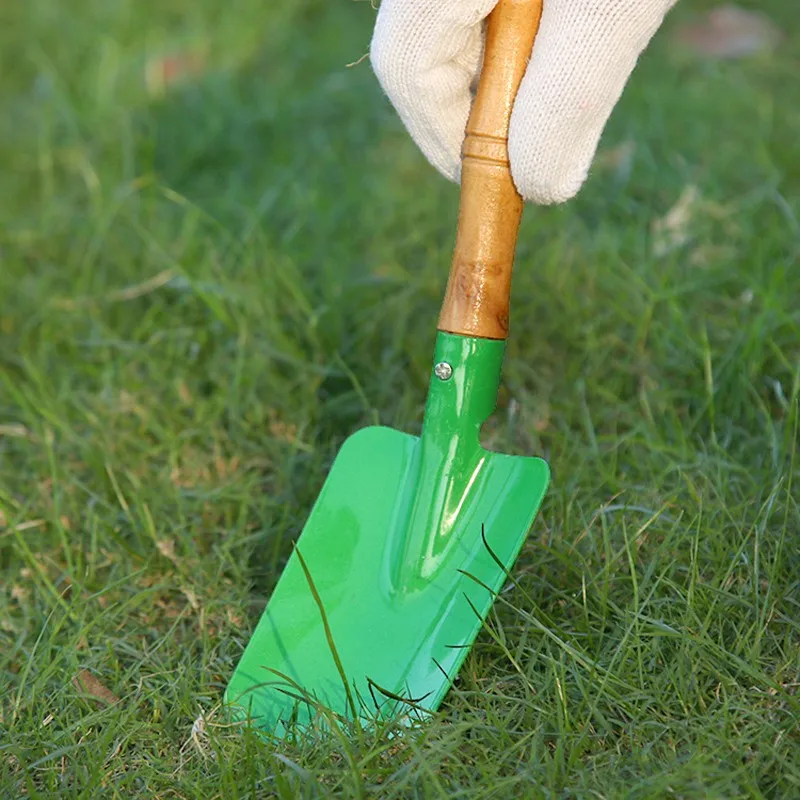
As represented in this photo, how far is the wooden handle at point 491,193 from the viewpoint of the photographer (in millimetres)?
1410

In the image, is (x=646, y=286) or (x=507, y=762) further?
(x=646, y=286)

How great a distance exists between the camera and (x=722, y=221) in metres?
2.18

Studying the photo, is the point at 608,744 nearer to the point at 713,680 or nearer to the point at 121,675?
the point at 713,680

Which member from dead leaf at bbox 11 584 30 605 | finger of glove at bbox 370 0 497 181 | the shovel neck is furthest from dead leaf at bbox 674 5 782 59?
dead leaf at bbox 11 584 30 605

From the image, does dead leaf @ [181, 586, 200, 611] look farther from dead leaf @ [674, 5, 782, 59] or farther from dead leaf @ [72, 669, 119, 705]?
dead leaf @ [674, 5, 782, 59]

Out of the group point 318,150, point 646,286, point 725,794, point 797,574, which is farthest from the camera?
point 318,150

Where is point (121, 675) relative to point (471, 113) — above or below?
below

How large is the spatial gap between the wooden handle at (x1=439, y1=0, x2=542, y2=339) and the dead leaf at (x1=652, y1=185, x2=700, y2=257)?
71 cm

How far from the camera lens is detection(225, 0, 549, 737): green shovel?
4.39 ft

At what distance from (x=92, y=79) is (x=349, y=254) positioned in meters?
1.19

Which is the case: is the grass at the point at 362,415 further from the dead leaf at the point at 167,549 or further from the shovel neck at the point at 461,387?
the shovel neck at the point at 461,387

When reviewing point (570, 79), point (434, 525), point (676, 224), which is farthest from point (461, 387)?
point (676, 224)

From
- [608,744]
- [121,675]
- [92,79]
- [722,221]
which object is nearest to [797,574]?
[608,744]

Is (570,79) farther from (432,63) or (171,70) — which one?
(171,70)
